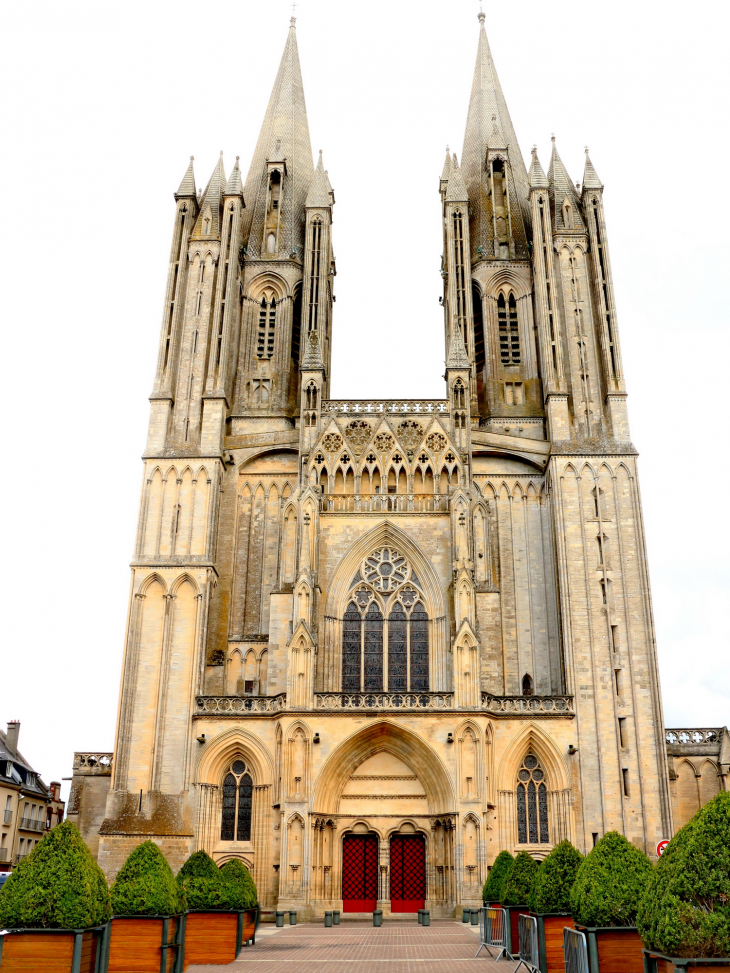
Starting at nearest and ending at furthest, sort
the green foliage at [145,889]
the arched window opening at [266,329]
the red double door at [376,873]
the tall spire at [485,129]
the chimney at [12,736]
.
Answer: the green foliage at [145,889] < the red double door at [376,873] < the arched window opening at [266,329] < the tall spire at [485,129] < the chimney at [12,736]

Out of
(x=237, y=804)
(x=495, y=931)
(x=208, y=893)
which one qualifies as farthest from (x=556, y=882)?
(x=237, y=804)

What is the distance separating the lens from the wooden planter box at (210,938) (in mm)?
17422

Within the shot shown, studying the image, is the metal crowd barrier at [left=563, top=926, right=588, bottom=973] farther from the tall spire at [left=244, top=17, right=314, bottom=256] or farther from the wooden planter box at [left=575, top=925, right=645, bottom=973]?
the tall spire at [left=244, top=17, right=314, bottom=256]

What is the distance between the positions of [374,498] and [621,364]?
1173cm

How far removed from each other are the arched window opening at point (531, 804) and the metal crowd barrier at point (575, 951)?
18.8 meters

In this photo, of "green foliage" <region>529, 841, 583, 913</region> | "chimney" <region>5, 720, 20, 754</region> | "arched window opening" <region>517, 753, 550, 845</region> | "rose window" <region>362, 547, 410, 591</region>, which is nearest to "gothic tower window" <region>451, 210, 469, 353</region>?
"rose window" <region>362, 547, 410, 591</region>

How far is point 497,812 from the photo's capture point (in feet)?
101

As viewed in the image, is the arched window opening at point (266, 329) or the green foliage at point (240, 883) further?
the arched window opening at point (266, 329)

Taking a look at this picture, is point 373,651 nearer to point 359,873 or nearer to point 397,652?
point 397,652

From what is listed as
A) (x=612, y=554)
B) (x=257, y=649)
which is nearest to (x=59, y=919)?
(x=257, y=649)

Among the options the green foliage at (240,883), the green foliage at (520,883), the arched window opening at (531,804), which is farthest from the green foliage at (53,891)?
the arched window opening at (531,804)

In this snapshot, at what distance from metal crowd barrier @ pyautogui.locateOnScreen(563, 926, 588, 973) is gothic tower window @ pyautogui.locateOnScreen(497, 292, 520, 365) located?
102ft

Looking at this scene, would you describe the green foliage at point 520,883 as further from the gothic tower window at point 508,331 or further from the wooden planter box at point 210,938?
the gothic tower window at point 508,331

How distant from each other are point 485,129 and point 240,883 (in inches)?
1654
